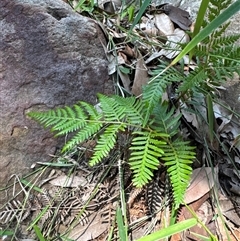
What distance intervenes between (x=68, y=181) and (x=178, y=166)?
0.41 m

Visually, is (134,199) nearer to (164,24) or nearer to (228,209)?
(228,209)

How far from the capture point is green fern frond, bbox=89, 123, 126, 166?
1.11 metres

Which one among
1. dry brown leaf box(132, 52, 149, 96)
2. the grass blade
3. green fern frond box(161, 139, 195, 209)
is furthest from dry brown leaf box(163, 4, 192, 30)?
the grass blade

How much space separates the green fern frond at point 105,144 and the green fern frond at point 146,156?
0.06m

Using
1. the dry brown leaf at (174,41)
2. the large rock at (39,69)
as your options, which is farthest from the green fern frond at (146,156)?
the dry brown leaf at (174,41)

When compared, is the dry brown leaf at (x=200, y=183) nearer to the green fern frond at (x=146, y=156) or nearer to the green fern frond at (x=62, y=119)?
the green fern frond at (x=146, y=156)

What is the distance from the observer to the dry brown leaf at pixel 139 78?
1.48 metres

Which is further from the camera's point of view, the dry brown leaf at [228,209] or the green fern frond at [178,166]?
the dry brown leaf at [228,209]

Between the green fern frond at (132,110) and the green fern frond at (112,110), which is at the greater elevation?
the green fern frond at (132,110)

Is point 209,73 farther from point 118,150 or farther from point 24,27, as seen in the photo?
point 24,27

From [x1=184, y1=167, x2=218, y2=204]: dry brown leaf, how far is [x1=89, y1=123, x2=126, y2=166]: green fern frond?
328 mm

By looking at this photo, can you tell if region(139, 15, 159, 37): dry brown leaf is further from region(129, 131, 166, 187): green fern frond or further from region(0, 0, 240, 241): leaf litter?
region(129, 131, 166, 187): green fern frond

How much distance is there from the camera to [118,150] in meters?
1.34

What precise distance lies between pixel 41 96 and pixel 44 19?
1.11ft
